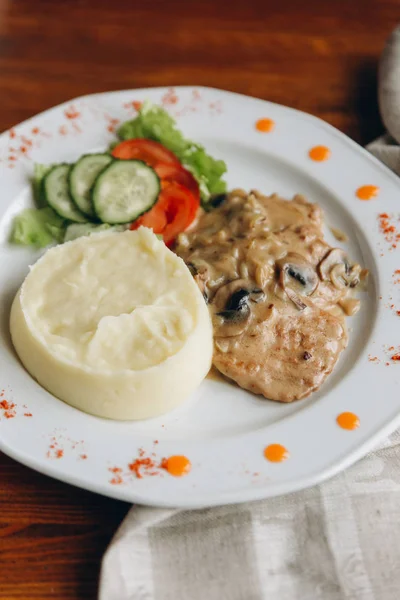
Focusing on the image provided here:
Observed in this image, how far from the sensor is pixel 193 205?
19.3 feet

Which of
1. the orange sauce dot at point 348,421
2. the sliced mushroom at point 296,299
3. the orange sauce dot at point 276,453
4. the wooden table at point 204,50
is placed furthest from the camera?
the wooden table at point 204,50

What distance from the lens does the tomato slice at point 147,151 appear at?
617 centimetres

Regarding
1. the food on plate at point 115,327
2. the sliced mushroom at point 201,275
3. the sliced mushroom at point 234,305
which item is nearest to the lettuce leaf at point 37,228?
the food on plate at point 115,327

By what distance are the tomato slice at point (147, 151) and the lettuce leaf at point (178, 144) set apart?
0.32 ft

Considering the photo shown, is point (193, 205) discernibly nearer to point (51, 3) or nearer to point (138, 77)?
point (138, 77)

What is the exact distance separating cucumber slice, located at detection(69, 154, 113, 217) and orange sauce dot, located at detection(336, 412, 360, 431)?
2.37 meters

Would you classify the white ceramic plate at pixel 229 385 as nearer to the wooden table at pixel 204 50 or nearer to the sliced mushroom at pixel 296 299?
the sliced mushroom at pixel 296 299

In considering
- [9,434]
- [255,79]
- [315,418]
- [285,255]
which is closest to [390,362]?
[315,418]

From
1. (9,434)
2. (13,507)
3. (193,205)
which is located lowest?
(13,507)

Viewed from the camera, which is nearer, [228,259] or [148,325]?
[148,325]

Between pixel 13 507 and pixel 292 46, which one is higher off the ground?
pixel 292 46

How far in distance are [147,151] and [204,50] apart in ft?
6.47

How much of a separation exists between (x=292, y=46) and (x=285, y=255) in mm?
3287

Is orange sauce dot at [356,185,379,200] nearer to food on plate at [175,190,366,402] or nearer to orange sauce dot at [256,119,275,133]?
food on plate at [175,190,366,402]
